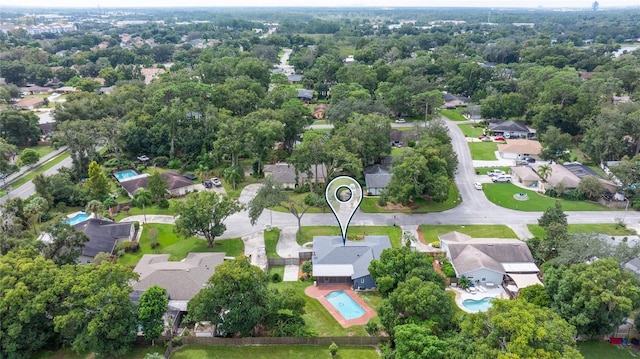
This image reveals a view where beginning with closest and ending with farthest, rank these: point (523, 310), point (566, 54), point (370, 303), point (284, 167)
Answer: point (523, 310) → point (370, 303) → point (284, 167) → point (566, 54)

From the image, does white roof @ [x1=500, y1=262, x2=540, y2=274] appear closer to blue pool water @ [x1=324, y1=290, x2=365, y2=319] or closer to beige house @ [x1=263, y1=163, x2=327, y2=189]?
blue pool water @ [x1=324, y1=290, x2=365, y2=319]

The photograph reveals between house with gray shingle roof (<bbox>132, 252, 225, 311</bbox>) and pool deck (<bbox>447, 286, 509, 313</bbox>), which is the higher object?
house with gray shingle roof (<bbox>132, 252, 225, 311</bbox>)

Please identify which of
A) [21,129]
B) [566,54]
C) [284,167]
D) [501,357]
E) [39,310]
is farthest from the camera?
[566,54]

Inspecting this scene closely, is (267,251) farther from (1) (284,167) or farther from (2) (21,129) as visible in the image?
(2) (21,129)

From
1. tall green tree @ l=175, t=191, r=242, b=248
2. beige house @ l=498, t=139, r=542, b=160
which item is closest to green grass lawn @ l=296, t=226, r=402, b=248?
tall green tree @ l=175, t=191, r=242, b=248

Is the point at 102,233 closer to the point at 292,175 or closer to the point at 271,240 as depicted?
the point at 271,240

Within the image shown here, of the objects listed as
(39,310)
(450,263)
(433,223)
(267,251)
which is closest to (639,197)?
(433,223)

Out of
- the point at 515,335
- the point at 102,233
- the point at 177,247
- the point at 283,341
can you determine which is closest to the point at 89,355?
the point at 283,341
